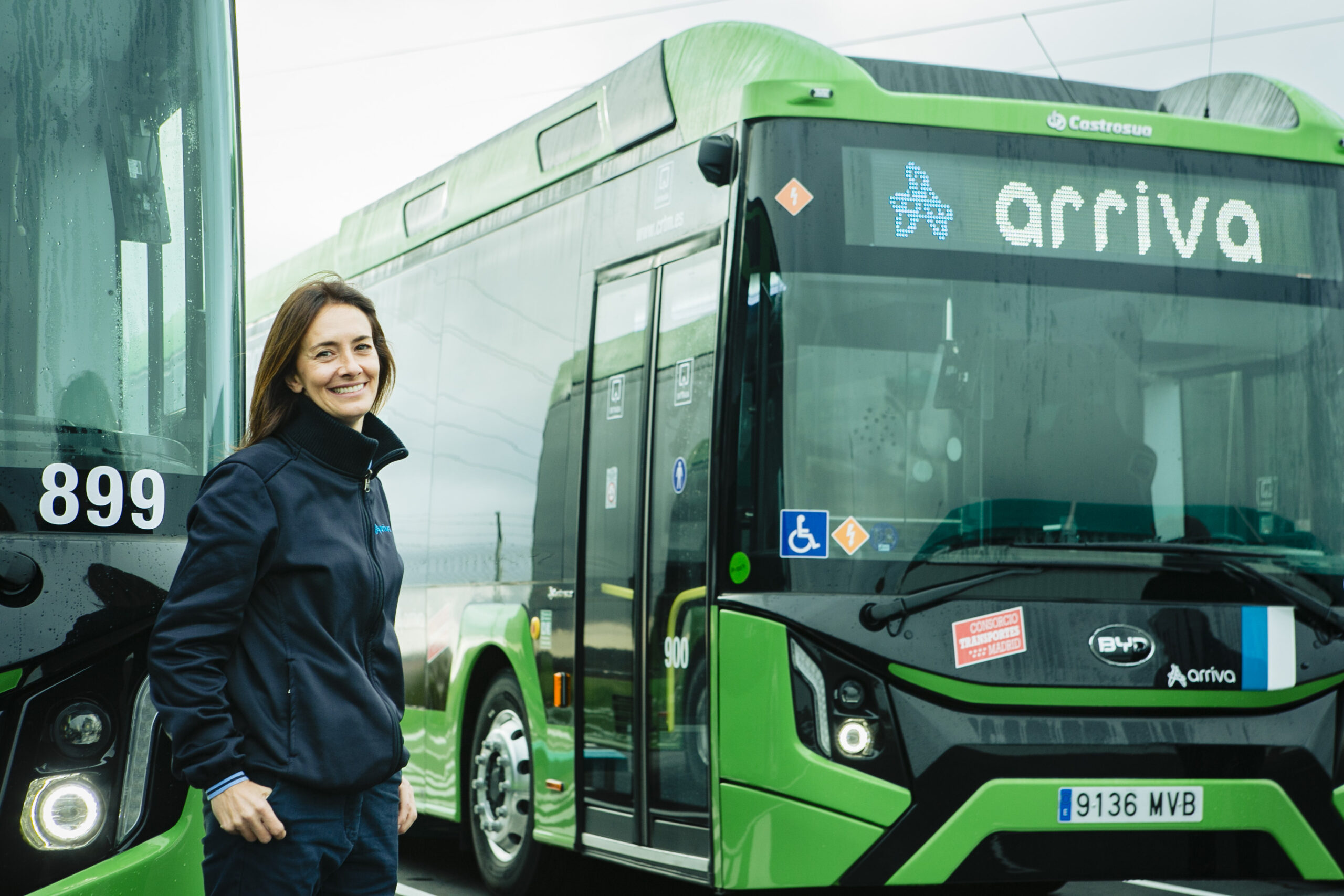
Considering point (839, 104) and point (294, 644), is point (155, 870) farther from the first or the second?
point (839, 104)

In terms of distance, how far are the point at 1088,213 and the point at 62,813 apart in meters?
4.04

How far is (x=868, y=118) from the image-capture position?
5.96 metres

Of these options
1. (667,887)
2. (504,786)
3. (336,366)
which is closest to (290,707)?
(336,366)

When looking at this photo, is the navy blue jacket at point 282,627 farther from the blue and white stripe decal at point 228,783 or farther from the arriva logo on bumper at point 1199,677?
the arriva logo on bumper at point 1199,677

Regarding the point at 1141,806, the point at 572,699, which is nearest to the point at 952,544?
the point at 1141,806

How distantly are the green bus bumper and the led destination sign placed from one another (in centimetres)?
313

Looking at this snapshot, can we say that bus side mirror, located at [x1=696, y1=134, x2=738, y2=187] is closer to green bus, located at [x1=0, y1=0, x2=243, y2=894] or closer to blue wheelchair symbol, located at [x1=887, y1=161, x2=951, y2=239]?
blue wheelchair symbol, located at [x1=887, y1=161, x2=951, y2=239]

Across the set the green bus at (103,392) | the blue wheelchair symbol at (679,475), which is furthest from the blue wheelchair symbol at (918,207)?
the green bus at (103,392)

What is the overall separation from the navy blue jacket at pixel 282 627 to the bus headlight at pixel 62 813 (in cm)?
35

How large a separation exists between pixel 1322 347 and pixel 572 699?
3.16 metres

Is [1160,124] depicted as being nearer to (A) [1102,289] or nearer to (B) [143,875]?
(A) [1102,289]

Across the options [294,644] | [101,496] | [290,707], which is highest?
[101,496]

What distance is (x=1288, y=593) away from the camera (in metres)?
5.92

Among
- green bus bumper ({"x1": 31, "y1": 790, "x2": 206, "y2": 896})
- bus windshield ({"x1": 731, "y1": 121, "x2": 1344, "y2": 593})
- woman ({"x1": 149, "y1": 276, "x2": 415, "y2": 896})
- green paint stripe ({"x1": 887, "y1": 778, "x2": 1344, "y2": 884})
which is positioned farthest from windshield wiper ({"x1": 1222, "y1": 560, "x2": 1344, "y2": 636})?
green bus bumper ({"x1": 31, "y1": 790, "x2": 206, "y2": 896})
